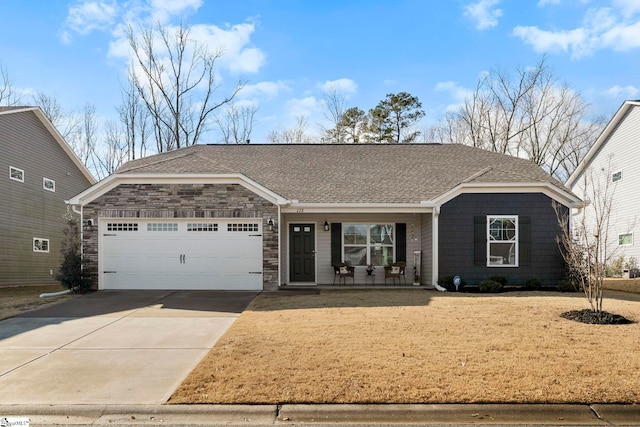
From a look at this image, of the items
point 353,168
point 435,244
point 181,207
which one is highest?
point 353,168

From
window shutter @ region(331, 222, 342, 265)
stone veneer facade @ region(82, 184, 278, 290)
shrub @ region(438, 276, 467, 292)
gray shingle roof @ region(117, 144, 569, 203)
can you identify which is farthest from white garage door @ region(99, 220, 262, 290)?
shrub @ region(438, 276, 467, 292)

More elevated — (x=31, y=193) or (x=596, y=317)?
(x=31, y=193)

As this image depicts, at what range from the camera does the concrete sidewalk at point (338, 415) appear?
181 inches

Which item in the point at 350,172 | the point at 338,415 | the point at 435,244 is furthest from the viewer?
the point at 350,172

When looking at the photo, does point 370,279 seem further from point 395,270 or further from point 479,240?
point 479,240

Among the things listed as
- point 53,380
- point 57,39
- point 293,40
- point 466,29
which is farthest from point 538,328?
point 57,39

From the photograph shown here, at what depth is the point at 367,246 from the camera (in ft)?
51.2

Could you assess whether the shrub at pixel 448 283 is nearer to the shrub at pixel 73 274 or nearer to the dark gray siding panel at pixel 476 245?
the dark gray siding panel at pixel 476 245

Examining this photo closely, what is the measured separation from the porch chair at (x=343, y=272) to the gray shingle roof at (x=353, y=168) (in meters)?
2.12

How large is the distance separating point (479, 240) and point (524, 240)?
1.36m

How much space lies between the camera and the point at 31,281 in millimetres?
18938

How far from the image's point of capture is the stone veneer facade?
13594 mm

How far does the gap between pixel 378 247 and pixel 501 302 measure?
5.46 metres

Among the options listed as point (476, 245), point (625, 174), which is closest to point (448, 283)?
point (476, 245)
